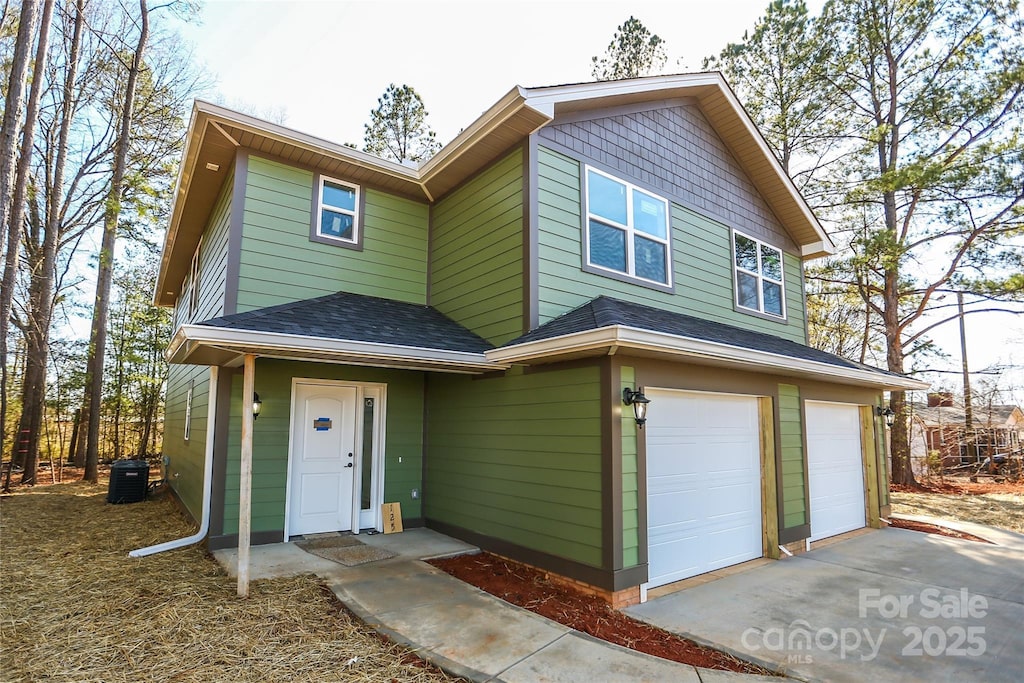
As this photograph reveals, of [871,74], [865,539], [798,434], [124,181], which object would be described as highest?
[871,74]

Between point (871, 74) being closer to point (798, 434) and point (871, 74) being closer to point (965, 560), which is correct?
point (798, 434)

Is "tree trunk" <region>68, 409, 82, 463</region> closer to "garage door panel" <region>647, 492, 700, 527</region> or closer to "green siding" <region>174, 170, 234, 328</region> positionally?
"green siding" <region>174, 170, 234, 328</region>

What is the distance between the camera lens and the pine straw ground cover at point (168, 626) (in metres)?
3.31

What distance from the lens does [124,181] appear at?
38.8 feet

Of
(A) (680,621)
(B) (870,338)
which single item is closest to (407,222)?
(A) (680,621)

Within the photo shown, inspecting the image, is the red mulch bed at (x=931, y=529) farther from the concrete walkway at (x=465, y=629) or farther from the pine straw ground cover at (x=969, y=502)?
the concrete walkway at (x=465, y=629)

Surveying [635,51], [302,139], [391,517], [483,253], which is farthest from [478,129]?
[635,51]

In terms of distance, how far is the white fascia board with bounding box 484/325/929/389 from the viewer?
446cm

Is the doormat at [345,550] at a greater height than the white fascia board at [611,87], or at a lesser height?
lesser

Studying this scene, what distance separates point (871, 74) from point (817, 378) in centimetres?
1087

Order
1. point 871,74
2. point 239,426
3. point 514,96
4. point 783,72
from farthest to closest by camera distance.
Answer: point 783,72 < point 871,74 < point 239,426 < point 514,96

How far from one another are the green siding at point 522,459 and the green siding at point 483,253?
0.78 m

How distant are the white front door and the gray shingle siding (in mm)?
4200

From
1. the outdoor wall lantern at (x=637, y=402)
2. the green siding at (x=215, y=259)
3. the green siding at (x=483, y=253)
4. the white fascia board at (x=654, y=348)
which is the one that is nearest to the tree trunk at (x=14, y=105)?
the green siding at (x=215, y=259)
